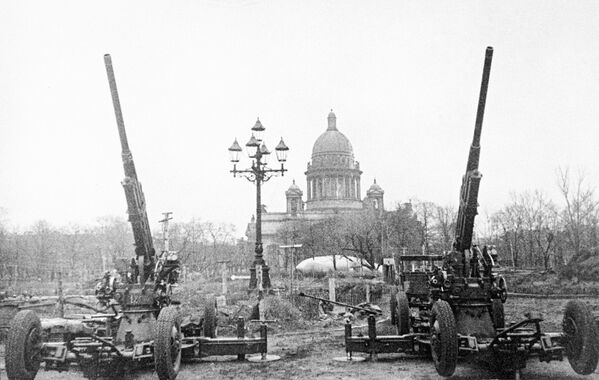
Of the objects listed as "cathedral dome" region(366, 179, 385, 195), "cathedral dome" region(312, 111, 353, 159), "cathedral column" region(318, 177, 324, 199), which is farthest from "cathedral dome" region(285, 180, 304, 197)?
"cathedral dome" region(366, 179, 385, 195)

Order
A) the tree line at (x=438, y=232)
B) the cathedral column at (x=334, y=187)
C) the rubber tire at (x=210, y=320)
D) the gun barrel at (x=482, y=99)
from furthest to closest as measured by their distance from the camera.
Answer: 1. the cathedral column at (x=334, y=187)
2. the tree line at (x=438, y=232)
3. the rubber tire at (x=210, y=320)
4. the gun barrel at (x=482, y=99)

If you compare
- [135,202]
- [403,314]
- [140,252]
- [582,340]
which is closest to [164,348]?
[140,252]

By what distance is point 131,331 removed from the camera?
921 cm

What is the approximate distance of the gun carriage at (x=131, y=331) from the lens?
7633mm

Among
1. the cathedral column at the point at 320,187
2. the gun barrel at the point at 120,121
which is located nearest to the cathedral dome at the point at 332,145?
the cathedral column at the point at 320,187

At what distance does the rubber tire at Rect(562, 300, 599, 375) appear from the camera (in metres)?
7.77

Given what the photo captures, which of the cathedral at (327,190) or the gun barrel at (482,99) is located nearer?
the gun barrel at (482,99)

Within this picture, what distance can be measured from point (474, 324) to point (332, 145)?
212 feet

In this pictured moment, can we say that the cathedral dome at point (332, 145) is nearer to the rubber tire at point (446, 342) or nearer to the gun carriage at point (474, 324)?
the gun carriage at point (474, 324)

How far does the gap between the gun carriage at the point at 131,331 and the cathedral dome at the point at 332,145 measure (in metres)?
62.7

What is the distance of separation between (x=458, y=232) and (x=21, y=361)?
23.7 feet

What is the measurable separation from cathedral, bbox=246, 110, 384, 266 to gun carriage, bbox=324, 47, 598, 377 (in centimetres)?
5650

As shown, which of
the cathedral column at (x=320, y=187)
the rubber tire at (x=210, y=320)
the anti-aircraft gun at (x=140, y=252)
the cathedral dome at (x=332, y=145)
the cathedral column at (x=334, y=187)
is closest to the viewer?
the anti-aircraft gun at (x=140, y=252)

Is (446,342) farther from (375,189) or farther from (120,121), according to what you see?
(375,189)
